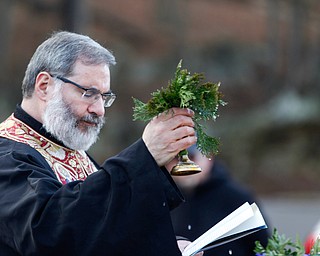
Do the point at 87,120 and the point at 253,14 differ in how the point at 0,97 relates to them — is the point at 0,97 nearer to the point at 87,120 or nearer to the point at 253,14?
the point at 253,14

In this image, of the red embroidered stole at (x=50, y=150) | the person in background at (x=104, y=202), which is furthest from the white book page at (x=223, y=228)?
the red embroidered stole at (x=50, y=150)

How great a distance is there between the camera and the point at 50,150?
13.0 feet

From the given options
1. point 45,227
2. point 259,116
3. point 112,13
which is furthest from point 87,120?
point 112,13

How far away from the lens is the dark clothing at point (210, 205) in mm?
6281

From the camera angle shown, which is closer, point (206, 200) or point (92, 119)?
point (92, 119)

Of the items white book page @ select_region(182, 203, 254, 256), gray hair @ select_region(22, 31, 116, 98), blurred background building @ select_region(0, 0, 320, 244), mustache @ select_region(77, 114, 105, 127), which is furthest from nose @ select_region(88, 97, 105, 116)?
blurred background building @ select_region(0, 0, 320, 244)

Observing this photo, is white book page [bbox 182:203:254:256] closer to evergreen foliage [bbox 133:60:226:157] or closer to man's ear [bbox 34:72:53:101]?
evergreen foliage [bbox 133:60:226:157]

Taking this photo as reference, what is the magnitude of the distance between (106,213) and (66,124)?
27.2 inches

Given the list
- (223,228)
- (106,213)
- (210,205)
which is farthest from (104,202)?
(210,205)

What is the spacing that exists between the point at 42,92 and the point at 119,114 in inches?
839

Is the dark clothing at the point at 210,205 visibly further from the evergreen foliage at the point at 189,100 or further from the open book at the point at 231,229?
the evergreen foliage at the point at 189,100

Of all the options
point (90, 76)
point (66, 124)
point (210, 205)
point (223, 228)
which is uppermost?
point (90, 76)

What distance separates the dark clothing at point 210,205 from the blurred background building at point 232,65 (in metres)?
10.9

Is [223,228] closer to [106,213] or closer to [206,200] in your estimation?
[106,213]
